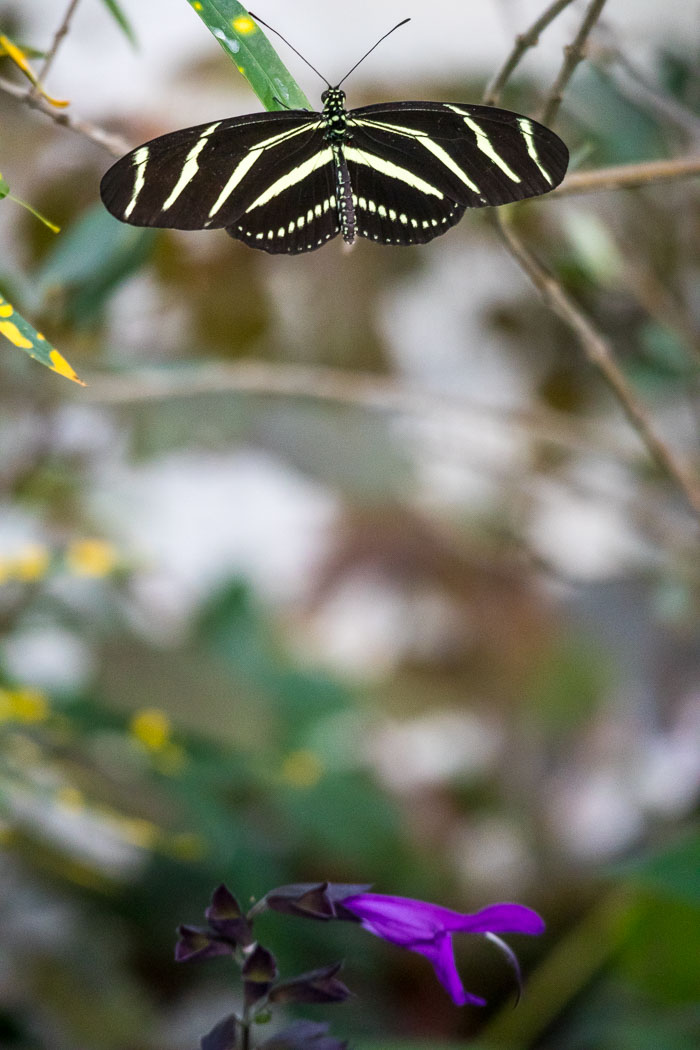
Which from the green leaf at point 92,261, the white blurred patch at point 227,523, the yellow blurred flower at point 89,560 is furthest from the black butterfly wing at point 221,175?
the white blurred patch at point 227,523

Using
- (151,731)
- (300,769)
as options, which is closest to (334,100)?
(151,731)

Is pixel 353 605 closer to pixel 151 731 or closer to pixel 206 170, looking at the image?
pixel 151 731

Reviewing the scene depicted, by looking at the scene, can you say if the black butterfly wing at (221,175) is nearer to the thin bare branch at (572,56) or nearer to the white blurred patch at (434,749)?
the thin bare branch at (572,56)

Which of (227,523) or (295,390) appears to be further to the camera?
(227,523)

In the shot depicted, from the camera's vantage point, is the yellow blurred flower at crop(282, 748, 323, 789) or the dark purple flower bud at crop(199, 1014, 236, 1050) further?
the yellow blurred flower at crop(282, 748, 323, 789)

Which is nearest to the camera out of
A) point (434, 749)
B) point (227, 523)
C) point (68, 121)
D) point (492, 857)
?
point (68, 121)

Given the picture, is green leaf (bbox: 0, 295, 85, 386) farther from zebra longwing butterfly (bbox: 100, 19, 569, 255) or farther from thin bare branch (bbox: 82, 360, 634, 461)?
thin bare branch (bbox: 82, 360, 634, 461)

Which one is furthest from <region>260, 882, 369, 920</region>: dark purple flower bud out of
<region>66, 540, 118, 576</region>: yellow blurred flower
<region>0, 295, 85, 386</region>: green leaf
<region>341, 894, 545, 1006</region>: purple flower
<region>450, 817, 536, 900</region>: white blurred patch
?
<region>450, 817, 536, 900</region>: white blurred patch

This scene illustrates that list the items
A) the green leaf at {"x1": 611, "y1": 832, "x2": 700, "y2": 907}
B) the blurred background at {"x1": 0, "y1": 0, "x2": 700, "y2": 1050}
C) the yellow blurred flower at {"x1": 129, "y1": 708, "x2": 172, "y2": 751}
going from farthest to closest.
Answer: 1. the blurred background at {"x1": 0, "y1": 0, "x2": 700, "y2": 1050}
2. the yellow blurred flower at {"x1": 129, "y1": 708, "x2": 172, "y2": 751}
3. the green leaf at {"x1": 611, "y1": 832, "x2": 700, "y2": 907}
